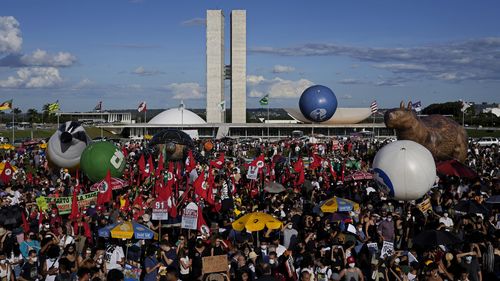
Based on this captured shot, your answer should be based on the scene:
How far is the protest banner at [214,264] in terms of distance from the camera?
9070 millimetres

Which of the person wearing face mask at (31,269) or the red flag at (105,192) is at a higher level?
the red flag at (105,192)

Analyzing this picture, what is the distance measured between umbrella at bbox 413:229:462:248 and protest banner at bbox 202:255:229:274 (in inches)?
152

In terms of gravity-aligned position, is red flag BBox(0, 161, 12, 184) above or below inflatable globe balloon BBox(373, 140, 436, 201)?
below

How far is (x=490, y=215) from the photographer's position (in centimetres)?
1424

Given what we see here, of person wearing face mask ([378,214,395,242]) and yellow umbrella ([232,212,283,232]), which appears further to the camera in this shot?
person wearing face mask ([378,214,395,242])

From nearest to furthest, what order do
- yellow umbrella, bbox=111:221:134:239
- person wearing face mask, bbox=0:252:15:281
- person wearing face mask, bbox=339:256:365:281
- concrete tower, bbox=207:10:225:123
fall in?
person wearing face mask, bbox=339:256:365:281 < person wearing face mask, bbox=0:252:15:281 < yellow umbrella, bbox=111:221:134:239 < concrete tower, bbox=207:10:225:123

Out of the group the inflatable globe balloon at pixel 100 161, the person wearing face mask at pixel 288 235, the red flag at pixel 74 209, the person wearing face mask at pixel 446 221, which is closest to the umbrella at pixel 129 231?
the person wearing face mask at pixel 288 235

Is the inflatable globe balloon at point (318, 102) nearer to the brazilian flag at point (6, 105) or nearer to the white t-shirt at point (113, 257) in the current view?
the brazilian flag at point (6, 105)

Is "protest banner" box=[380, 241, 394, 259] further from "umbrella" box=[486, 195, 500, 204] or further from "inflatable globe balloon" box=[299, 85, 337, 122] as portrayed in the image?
"inflatable globe balloon" box=[299, 85, 337, 122]

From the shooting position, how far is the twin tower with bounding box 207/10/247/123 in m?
78.8

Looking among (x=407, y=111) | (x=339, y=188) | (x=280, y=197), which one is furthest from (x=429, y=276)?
(x=407, y=111)

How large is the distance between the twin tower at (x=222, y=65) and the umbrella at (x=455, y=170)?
193ft

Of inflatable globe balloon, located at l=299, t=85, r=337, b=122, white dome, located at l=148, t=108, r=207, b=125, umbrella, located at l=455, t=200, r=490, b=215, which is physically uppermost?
inflatable globe balloon, located at l=299, t=85, r=337, b=122

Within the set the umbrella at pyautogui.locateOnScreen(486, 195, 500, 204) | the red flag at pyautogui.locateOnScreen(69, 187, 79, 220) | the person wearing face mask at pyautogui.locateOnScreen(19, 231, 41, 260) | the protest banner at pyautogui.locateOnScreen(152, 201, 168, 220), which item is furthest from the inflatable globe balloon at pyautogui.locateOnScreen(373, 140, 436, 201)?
the person wearing face mask at pyautogui.locateOnScreen(19, 231, 41, 260)
